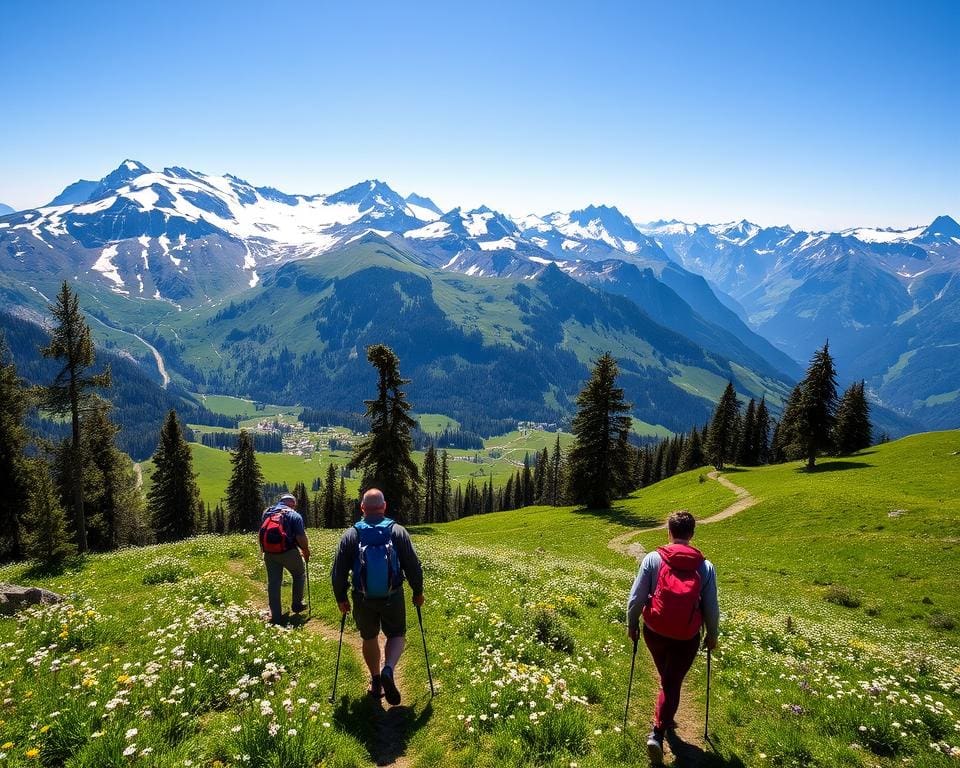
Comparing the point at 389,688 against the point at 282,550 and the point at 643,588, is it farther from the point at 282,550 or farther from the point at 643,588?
the point at 282,550

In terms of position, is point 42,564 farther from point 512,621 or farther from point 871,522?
point 871,522

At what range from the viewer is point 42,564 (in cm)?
2238

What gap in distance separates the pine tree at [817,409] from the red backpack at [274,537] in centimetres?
7151

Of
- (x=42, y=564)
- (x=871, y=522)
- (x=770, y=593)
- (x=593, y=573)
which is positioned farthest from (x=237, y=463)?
(x=871, y=522)

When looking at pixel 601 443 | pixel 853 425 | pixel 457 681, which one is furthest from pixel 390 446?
pixel 853 425

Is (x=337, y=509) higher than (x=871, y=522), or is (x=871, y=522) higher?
(x=871, y=522)

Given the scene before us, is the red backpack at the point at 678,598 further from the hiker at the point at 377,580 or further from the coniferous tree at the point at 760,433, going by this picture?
the coniferous tree at the point at 760,433

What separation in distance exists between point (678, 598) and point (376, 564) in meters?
5.49

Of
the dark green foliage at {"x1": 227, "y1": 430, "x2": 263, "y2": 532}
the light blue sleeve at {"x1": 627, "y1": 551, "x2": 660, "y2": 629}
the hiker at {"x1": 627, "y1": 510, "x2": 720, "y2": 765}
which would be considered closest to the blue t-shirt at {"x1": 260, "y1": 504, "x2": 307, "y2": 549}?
the light blue sleeve at {"x1": 627, "y1": 551, "x2": 660, "y2": 629}

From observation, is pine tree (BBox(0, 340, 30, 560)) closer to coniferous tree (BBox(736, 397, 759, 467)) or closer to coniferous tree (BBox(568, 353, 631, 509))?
coniferous tree (BBox(568, 353, 631, 509))

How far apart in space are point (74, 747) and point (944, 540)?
44130mm

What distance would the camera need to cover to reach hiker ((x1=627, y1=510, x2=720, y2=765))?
28.5ft

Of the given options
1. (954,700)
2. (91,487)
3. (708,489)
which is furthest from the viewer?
(708,489)

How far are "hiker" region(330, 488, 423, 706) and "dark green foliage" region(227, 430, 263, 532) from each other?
233 ft
